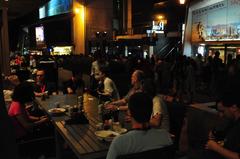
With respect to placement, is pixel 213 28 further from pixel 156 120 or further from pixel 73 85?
pixel 156 120

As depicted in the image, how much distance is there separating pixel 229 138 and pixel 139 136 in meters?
0.96

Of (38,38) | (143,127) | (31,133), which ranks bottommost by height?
(31,133)

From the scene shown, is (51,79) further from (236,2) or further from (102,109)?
(236,2)

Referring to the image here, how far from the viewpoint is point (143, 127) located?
2.52 metres

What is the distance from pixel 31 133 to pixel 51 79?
24.7 ft

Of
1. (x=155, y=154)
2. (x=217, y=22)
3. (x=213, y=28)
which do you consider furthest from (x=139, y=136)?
(x=213, y=28)

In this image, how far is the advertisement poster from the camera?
13984 millimetres

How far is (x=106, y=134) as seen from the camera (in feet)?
11.1

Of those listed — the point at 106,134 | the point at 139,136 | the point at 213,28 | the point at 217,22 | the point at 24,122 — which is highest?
the point at 217,22

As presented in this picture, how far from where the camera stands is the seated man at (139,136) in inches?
96.1

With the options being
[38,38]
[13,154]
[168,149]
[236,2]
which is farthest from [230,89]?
[38,38]

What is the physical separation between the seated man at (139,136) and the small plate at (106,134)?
752 mm

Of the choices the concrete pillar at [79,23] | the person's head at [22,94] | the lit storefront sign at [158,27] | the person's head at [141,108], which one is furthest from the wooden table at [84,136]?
the lit storefront sign at [158,27]

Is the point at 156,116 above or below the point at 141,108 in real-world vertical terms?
below
